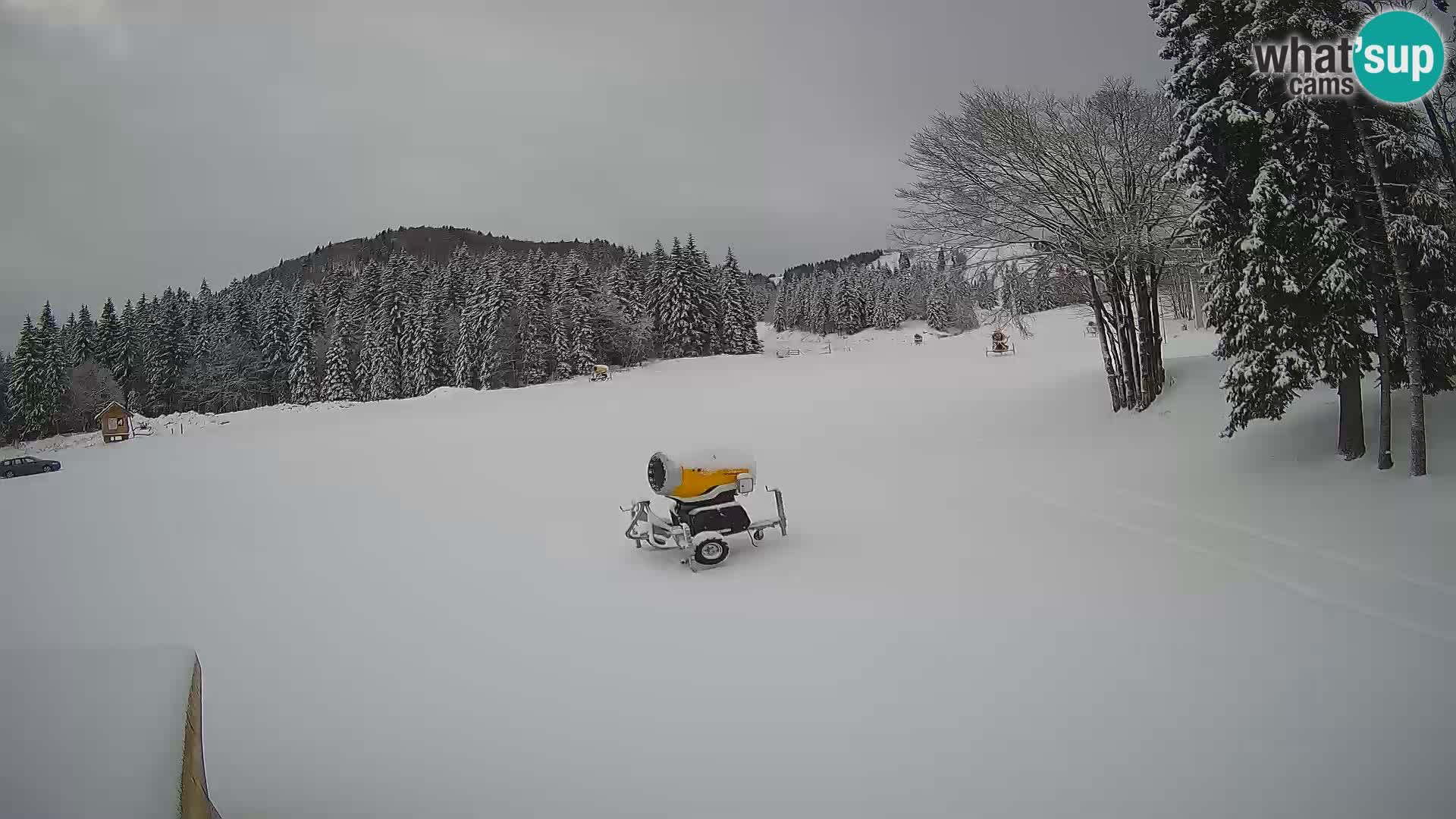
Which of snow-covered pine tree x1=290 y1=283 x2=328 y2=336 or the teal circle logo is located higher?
snow-covered pine tree x1=290 y1=283 x2=328 y2=336

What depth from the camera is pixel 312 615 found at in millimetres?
6840

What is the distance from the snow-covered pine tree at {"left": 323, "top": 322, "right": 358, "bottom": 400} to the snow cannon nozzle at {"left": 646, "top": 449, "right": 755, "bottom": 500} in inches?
2147

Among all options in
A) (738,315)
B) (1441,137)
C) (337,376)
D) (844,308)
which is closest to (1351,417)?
(1441,137)

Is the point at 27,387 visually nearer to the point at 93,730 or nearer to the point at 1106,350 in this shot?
the point at 93,730

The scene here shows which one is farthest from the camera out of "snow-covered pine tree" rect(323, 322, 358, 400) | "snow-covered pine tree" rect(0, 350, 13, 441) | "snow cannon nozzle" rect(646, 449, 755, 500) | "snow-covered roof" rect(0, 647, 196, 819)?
"snow-covered pine tree" rect(323, 322, 358, 400)

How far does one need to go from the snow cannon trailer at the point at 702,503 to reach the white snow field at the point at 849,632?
1.07ft

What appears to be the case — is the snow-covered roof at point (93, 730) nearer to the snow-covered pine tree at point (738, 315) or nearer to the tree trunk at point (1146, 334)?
the tree trunk at point (1146, 334)

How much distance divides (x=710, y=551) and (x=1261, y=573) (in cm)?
584

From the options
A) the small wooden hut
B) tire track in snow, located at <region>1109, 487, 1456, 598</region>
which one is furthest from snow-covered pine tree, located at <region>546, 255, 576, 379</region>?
tire track in snow, located at <region>1109, 487, 1456, 598</region>

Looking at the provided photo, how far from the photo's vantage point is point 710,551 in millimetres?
7629

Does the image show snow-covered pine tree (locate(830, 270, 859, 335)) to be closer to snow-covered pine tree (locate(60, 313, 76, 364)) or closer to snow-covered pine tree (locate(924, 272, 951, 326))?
snow-covered pine tree (locate(924, 272, 951, 326))

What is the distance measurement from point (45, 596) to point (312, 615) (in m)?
4.19

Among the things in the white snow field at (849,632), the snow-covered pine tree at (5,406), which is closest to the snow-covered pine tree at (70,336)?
the snow-covered pine tree at (5,406)

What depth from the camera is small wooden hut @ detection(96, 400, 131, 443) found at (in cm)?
2980
